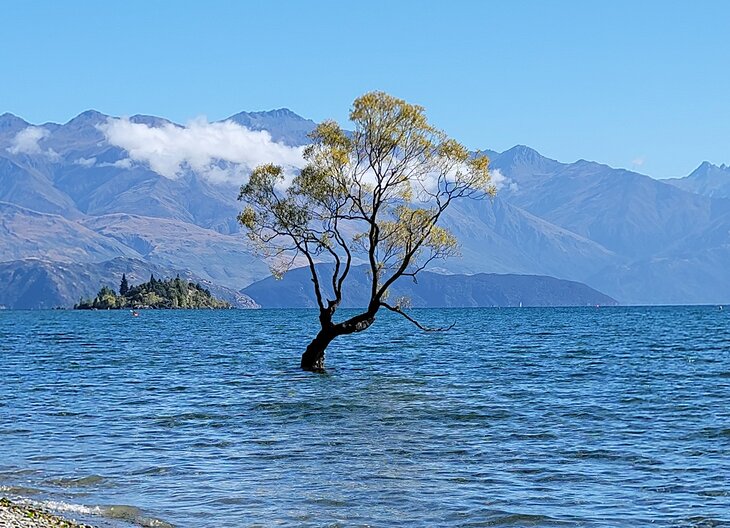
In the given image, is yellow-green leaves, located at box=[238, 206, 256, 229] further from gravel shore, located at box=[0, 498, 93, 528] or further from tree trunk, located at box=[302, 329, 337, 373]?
gravel shore, located at box=[0, 498, 93, 528]

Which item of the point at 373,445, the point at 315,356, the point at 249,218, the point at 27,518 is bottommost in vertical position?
the point at 373,445

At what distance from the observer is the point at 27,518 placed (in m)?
21.7

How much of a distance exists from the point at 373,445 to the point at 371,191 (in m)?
31.3

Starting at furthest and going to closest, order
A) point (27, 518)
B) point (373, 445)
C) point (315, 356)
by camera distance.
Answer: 1. point (315, 356)
2. point (373, 445)
3. point (27, 518)

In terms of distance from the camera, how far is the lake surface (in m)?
25.0

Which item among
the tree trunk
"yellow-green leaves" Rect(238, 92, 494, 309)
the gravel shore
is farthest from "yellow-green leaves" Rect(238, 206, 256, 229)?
the gravel shore

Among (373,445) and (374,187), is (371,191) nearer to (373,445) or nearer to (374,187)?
(374,187)

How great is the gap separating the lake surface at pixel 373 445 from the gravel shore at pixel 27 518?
4.45ft

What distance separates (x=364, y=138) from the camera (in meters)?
63.1

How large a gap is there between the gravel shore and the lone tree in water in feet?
125

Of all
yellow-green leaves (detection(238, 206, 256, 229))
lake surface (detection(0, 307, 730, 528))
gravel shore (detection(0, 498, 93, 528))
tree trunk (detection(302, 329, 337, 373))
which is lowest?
lake surface (detection(0, 307, 730, 528))

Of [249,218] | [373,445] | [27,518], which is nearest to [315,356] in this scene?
[249,218]

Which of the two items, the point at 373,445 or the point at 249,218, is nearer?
the point at 373,445

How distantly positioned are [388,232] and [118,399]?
78.6 feet
